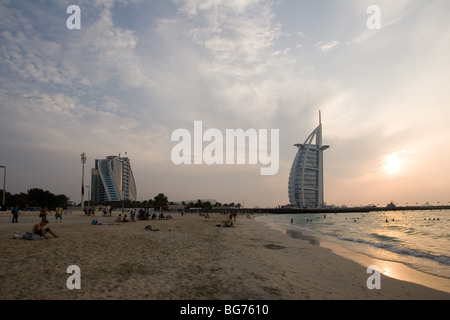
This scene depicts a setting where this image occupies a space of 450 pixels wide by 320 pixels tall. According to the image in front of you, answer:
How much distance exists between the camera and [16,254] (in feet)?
30.9

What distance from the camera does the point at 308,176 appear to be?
516ft

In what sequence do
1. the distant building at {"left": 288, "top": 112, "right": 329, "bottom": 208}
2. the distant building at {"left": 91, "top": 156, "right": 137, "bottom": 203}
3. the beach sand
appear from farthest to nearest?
the distant building at {"left": 91, "top": 156, "right": 137, "bottom": 203}
the distant building at {"left": 288, "top": 112, "right": 329, "bottom": 208}
the beach sand

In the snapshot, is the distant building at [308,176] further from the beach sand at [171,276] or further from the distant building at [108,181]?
the beach sand at [171,276]

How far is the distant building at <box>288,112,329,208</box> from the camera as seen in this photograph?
154m

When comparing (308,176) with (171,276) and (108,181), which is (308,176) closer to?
(108,181)

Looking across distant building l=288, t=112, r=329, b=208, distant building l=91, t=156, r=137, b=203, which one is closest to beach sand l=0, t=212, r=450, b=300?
distant building l=288, t=112, r=329, b=208

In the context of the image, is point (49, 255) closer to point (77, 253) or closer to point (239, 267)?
point (77, 253)

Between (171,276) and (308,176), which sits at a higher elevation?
(308,176)

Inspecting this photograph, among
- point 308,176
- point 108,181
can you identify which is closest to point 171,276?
point 308,176

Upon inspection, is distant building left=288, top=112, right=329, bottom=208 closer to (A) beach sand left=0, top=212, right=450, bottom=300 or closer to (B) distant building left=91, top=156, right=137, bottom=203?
(B) distant building left=91, top=156, right=137, bottom=203

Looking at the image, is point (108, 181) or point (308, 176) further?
point (108, 181)

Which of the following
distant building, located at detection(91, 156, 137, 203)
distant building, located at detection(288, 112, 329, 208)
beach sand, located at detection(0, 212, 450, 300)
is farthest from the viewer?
distant building, located at detection(91, 156, 137, 203)
